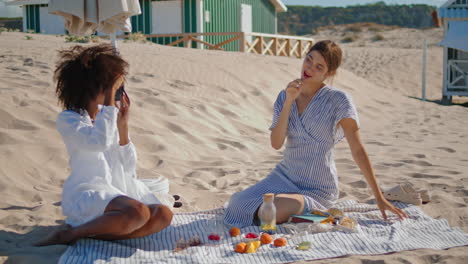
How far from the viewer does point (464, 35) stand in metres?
14.1

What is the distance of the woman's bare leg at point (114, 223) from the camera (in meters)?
3.02

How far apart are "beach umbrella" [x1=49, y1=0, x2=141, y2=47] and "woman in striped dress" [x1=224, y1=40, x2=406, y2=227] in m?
1.96

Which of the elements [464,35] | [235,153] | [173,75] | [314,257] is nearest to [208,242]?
[314,257]

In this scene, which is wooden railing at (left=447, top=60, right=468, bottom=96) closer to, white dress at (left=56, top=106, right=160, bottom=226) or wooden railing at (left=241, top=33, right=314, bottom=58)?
wooden railing at (left=241, top=33, right=314, bottom=58)

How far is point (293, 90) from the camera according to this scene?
145 inches

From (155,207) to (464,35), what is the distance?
1327 centimetres

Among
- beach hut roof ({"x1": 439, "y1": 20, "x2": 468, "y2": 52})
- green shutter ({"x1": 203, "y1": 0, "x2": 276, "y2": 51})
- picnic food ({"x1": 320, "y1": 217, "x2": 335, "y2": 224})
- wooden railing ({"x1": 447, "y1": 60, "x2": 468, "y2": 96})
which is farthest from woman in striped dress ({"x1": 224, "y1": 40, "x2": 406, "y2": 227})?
green shutter ({"x1": 203, "y1": 0, "x2": 276, "y2": 51})

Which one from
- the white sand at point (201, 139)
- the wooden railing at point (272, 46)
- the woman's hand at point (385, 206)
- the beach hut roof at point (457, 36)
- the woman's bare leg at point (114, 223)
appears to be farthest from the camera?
the wooden railing at point (272, 46)

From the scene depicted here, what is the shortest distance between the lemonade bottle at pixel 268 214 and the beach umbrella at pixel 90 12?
2.43 meters

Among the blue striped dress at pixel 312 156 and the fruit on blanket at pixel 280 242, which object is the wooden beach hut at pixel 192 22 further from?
the fruit on blanket at pixel 280 242

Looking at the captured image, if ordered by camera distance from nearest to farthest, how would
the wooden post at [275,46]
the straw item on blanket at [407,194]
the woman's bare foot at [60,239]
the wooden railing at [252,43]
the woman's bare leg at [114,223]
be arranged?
1. the woman's bare leg at [114,223]
2. the woman's bare foot at [60,239]
3. the straw item on blanket at [407,194]
4. the wooden railing at [252,43]
5. the wooden post at [275,46]

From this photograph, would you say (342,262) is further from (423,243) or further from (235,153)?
(235,153)

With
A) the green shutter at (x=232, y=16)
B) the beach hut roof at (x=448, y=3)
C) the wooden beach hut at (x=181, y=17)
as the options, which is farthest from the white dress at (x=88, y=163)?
the green shutter at (x=232, y=16)

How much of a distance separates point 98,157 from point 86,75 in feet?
1.74
